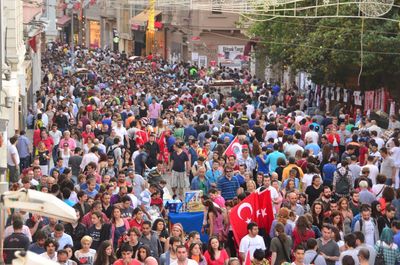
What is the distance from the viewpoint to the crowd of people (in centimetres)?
1452

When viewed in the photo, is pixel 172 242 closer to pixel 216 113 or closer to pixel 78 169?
pixel 78 169

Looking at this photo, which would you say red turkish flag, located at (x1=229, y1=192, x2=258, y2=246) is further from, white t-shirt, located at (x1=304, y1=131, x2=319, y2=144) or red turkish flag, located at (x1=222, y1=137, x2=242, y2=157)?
white t-shirt, located at (x1=304, y1=131, x2=319, y2=144)

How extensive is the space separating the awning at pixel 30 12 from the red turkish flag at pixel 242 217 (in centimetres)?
2389

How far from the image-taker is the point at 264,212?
17094 millimetres

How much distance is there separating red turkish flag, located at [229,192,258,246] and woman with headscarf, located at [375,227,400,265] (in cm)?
231

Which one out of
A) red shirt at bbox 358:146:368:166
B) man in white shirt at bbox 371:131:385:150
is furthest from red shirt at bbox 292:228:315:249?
man in white shirt at bbox 371:131:385:150

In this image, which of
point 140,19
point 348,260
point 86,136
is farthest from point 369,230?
point 140,19

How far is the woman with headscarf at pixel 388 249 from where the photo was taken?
14797 mm

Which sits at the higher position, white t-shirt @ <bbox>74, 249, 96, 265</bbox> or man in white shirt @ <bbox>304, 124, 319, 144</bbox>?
white t-shirt @ <bbox>74, 249, 96, 265</bbox>

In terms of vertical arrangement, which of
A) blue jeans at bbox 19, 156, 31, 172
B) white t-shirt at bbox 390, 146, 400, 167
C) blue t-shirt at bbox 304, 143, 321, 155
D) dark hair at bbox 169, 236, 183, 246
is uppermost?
dark hair at bbox 169, 236, 183, 246

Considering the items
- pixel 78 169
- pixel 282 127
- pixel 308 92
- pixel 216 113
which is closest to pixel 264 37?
pixel 308 92

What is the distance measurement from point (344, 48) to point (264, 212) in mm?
21183

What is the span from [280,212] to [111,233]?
219 cm

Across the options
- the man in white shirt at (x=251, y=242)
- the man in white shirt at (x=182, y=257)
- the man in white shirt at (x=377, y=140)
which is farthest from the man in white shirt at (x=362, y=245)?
the man in white shirt at (x=377, y=140)
